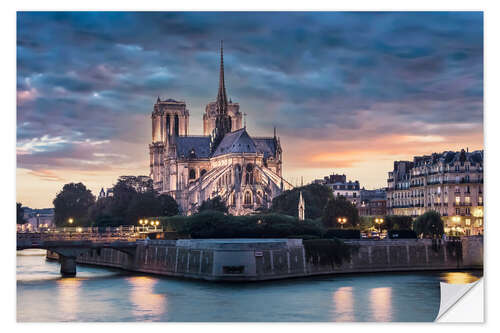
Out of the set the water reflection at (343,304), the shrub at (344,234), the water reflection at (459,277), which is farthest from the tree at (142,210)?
the water reflection at (343,304)

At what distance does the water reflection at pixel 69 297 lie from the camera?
1296 inches

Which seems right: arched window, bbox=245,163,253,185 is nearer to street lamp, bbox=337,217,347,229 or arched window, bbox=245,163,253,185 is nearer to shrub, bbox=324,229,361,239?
street lamp, bbox=337,217,347,229

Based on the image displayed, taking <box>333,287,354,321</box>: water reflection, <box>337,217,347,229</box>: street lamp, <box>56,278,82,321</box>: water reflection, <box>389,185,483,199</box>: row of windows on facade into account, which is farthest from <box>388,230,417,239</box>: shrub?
<box>56,278,82,321</box>: water reflection

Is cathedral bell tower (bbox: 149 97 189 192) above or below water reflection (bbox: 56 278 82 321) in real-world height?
above

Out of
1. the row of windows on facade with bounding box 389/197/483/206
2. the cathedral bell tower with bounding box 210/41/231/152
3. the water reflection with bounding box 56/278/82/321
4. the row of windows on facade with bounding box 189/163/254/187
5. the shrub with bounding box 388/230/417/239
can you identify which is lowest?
the water reflection with bounding box 56/278/82/321

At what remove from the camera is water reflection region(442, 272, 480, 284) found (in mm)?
43375

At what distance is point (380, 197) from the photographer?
337 ft

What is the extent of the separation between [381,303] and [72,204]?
6879 cm

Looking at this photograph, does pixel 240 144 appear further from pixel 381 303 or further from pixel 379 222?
pixel 381 303

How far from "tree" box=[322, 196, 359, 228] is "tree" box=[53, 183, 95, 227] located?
4070 cm

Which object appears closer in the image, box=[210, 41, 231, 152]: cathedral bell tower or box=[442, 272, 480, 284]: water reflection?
box=[442, 272, 480, 284]: water reflection

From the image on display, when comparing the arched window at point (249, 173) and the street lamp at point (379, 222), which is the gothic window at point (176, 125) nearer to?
the arched window at point (249, 173)

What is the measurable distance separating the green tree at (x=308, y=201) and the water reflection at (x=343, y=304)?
33.0 metres

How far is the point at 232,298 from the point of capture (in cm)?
3694
